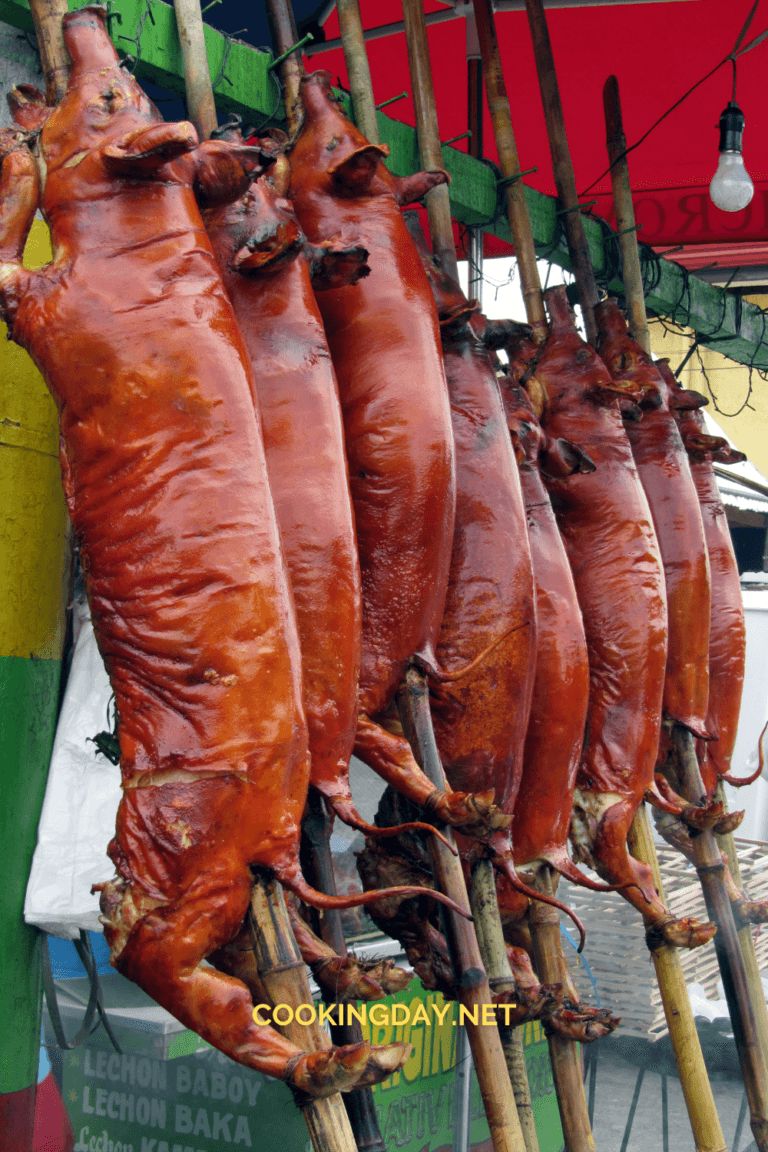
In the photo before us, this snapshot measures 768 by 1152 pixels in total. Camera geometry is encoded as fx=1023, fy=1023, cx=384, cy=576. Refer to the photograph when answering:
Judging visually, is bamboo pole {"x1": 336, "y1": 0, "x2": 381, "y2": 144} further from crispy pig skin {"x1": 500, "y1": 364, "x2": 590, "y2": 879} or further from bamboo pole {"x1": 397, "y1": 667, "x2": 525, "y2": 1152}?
bamboo pole {"x1": 397, "y1": 667, "x2": 525, "y2": 1152}

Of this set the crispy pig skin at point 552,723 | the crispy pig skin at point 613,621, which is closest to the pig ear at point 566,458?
the crispy pig skin at point 613,621

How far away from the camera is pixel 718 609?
10.9 ft

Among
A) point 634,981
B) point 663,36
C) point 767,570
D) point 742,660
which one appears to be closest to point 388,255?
point 742,660

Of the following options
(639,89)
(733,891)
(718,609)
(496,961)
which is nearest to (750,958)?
(733,891)

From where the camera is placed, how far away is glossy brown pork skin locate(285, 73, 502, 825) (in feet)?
6.04

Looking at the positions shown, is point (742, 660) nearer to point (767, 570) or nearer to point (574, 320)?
point (574, 320)

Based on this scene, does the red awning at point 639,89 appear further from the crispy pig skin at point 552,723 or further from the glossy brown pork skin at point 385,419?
the crispy pig skin at point 552,723

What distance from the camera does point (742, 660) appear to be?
330 cm

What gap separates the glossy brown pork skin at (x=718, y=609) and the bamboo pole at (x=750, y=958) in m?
0.15

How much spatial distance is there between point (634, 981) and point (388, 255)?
2.82 meters

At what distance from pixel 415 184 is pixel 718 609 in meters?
1.87

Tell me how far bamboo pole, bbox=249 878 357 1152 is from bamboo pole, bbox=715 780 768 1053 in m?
1.80

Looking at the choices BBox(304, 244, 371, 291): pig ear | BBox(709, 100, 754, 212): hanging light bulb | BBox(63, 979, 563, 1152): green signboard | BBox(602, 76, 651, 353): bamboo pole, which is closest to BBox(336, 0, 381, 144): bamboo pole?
BBox(304, 244, 371, 291): pig ear

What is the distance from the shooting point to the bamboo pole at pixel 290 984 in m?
1.30
